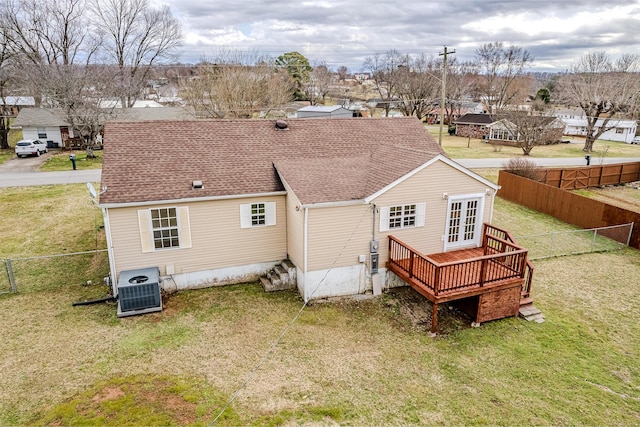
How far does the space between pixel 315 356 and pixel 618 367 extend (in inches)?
308

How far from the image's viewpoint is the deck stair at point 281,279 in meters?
13.9

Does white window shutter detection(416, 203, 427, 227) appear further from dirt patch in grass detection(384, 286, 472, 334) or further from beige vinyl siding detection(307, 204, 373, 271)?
dirt patch in grass detection(384, 286, 472, 334)

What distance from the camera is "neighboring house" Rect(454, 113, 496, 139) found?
55.6m

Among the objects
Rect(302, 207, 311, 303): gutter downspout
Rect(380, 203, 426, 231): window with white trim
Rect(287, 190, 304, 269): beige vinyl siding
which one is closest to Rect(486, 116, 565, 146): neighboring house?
Rect(380, 203, 426, 231): window with white trim

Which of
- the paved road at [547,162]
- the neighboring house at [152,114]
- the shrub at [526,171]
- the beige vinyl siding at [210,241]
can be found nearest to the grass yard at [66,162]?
the neighboring house at [152,114]

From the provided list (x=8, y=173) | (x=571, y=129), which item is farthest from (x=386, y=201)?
(x=571, y=129)

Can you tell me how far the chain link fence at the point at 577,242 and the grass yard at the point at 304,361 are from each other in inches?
125

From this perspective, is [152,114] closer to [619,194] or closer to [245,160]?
[245,160]

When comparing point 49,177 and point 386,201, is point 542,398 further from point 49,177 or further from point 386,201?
point 49,177

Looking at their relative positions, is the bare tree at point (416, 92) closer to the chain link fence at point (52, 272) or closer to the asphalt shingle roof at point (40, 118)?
the asphalt shingle roof at point (40, 118)

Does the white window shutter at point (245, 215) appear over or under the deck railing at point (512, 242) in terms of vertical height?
over

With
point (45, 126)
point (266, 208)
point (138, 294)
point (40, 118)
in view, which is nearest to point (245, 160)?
point (266, 208)

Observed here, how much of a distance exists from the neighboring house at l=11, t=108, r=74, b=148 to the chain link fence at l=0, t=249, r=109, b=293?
2832cm

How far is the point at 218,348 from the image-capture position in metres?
10.6
